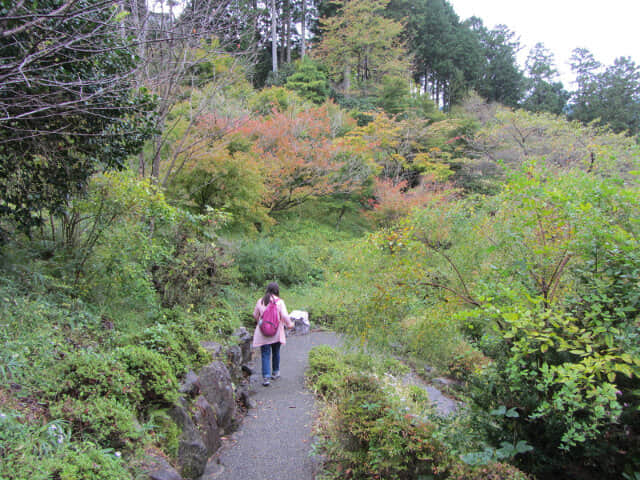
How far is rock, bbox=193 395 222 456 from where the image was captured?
396 cm

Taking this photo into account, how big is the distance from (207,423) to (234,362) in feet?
6.05

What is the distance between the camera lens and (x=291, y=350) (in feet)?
27.9

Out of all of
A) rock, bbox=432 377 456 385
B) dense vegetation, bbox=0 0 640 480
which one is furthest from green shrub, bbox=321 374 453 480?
rock, bbox=432 377 456 385

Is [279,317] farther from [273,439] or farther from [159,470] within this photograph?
[159,470]

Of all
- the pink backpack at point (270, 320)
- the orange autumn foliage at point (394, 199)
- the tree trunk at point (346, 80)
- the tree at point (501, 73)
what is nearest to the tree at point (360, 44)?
the tree trunk at point (346, 80)

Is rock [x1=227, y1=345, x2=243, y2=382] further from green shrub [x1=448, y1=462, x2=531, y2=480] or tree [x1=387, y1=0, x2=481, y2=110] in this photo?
tree [x1=387, y1=0, x2=481, y2=110]

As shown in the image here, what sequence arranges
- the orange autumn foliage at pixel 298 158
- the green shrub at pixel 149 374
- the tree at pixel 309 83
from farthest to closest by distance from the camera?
the tree at pixel 309 83 → the orange autumn foliage at pixel 298 158 → the green shrub at pixel 149 374

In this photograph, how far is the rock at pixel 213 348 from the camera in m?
5.11

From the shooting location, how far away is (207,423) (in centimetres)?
412

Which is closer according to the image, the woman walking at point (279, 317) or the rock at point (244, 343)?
the woman walking at point (279, 317)

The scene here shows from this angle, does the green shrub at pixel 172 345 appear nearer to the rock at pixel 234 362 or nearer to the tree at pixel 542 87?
the rock at pixel 234 362

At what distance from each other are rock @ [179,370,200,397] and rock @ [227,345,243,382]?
1.50 m

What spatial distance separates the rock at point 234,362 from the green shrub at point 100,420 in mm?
2928

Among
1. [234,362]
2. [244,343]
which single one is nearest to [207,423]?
[234,362]
